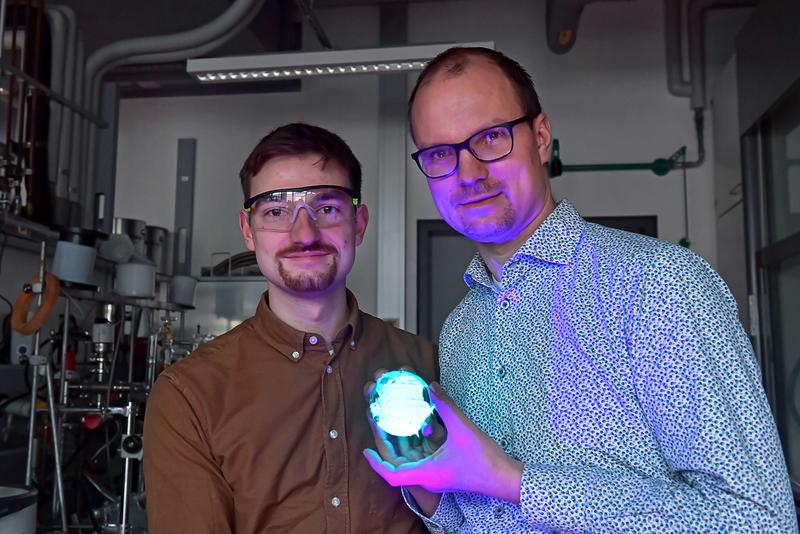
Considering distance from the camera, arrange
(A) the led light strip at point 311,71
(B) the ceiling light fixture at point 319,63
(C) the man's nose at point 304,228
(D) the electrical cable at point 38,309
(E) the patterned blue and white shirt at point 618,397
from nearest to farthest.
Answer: (E) the patterned blue and white shirt at point 618,397 → (C) the man's nose at point 304,228 → (D) the electrical cable at point 38,309 → (B) the ceiling light fixture at point 319,63 → (A) the led light strip at point 311,71

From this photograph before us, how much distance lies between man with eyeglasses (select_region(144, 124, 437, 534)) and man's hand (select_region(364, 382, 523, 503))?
1.50 ft

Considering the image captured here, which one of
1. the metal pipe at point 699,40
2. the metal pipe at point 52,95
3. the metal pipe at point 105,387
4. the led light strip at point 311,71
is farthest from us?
the metal pipe at point 699,40

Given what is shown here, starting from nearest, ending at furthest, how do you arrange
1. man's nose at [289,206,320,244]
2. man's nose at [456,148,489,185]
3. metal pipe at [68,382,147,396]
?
man's nose at [456,148,489,185] < man's nose at [289,206,320,244] < metal pipe at [68,382,147,396]

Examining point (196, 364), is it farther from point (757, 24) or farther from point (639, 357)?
point (757, 24)

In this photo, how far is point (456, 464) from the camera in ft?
2.77

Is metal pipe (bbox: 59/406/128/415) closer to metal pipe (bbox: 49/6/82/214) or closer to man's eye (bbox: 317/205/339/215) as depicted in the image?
metal pipe (bbox: 49/6/82/214)

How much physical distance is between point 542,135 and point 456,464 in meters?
0.61

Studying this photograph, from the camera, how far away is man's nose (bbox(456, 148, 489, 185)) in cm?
107

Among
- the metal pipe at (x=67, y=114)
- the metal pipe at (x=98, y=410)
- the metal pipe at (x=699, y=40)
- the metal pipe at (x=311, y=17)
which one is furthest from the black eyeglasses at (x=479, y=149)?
the metal pipe at (x=699, y=40)

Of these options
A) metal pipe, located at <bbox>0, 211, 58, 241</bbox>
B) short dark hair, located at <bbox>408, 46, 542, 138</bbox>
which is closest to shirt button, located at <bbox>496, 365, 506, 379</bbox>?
short dark hair, located at <bbox>408, 46, 542, 138</bbox>

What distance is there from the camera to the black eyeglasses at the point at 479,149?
1085 millimetres

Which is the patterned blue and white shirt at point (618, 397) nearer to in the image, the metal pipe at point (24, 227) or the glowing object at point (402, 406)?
the glowing object at point (402, 406)

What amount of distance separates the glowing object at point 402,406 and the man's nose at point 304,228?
54cm

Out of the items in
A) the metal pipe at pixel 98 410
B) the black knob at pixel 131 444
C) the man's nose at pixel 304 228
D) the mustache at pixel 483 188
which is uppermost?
the mustache at pixel 483 188
